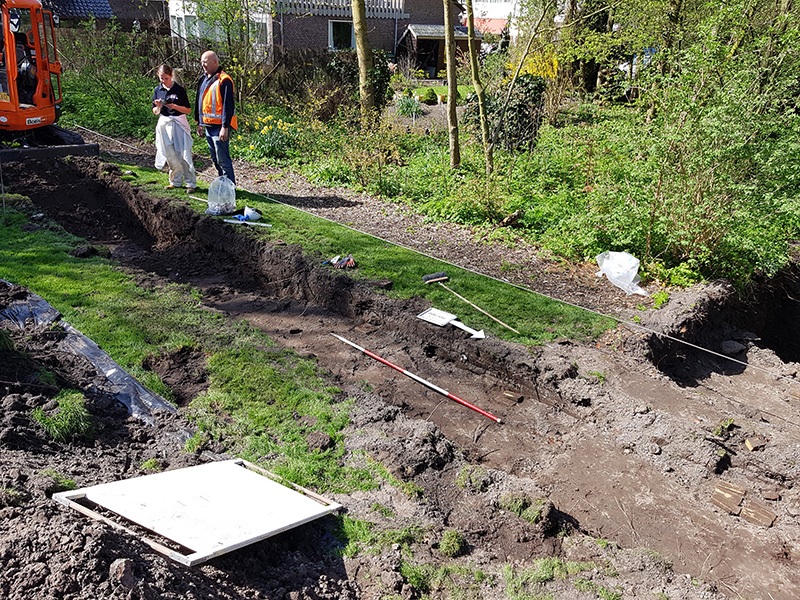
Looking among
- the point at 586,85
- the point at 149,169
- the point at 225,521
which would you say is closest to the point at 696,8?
the point at 586,85

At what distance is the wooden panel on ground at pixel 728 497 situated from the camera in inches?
178

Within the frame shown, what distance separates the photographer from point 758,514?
4.46 meters

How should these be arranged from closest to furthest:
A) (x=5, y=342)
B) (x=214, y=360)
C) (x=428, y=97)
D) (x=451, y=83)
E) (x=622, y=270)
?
1. (x=5, y=342)
2. (x=214, y=360)
3. (x=622, y=270)
4. (x=451, y=83)
5. (x=428, y=97)

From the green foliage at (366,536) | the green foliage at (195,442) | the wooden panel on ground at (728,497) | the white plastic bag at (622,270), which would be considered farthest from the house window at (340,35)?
the green foliage at (366,536)

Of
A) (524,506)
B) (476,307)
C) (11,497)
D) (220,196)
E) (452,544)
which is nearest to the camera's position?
(11,497)

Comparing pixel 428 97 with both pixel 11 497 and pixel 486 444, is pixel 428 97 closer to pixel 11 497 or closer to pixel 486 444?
pixel 486 444

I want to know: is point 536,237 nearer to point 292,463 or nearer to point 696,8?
point 292,463

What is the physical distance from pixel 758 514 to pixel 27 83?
13.0 meters

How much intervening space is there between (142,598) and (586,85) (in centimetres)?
2204

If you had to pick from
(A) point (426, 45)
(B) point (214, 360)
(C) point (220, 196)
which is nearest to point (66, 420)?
(B) point (214, 360)

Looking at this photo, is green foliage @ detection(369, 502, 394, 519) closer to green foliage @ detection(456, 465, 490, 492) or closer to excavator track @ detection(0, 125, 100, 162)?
green foliage @ detection(456, 465, 490, 492)

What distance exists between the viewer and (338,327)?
682 cm

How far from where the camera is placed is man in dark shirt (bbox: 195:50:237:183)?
29.7ft

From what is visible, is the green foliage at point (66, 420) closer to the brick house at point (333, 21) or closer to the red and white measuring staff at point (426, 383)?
the red and white measuring staff at point (426, 383)
